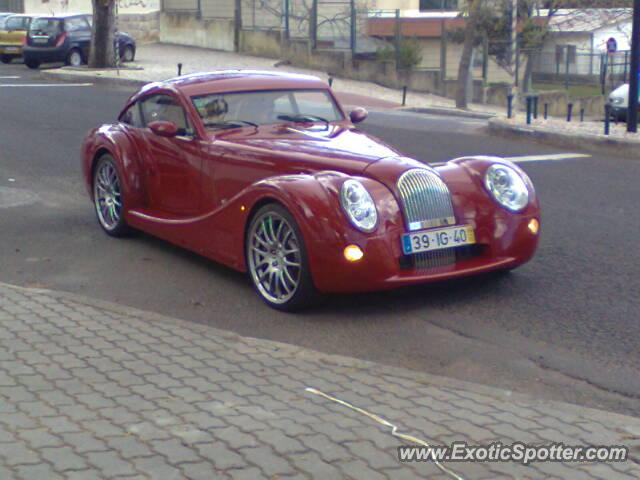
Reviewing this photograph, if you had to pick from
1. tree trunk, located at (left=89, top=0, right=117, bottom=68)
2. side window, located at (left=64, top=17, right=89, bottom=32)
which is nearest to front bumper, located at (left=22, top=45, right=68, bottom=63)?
side window, located at (left=64, top=17, right=89, bottom=32)

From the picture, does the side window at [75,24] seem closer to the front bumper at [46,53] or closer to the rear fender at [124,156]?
the front bumper at [46,53]

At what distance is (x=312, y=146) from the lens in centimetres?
698

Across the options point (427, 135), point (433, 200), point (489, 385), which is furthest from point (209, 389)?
point (427, 135)

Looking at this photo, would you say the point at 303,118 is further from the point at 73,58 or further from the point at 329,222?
the point at 73,58

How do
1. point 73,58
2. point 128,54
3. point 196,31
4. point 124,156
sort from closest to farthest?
point 124,156 < point 73,58 < point 128,54 < point 196,31

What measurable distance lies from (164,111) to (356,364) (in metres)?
3.65

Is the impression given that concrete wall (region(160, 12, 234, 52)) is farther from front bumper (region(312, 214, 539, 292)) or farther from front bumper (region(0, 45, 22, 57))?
front bumper (region(312, 214, 539, 292))

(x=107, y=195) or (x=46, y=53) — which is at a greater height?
(x=46, y=53)

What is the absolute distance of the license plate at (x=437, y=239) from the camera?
6230 millimetres

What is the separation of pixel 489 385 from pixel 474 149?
9513 millimetres

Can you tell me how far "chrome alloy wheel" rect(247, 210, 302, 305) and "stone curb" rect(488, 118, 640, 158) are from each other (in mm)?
8414

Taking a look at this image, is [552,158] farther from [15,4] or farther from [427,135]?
[15,4]

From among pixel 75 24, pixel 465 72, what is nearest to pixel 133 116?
pixel 465 72

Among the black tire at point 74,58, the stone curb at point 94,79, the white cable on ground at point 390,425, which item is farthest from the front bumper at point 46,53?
the white cable on ground at point 390,425
